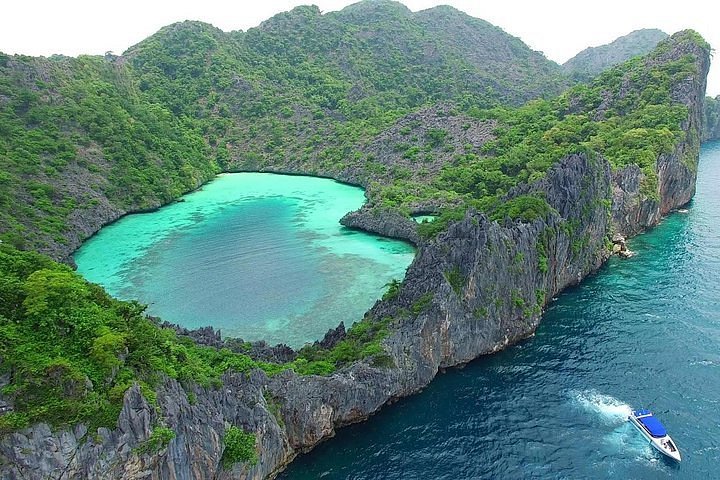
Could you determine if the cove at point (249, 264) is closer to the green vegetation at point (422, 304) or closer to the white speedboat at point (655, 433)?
the green vegetation at point (422, 304)

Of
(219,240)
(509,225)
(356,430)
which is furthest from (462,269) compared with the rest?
(219,240)

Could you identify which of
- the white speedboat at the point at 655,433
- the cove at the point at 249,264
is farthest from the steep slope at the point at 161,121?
the white speedboat at the point at 655,433

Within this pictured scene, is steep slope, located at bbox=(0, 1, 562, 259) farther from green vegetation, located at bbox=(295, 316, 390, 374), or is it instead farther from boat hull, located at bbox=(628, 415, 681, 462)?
boat hull, located at bbox=(628, 415, 681, 462)

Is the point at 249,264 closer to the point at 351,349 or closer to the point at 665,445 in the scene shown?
the point at 351,349

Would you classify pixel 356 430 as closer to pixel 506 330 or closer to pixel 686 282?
pixel 506 330

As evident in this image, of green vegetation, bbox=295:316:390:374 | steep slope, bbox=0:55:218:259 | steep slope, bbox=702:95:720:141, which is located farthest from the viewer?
steep slope, bbox=702:95:720:141

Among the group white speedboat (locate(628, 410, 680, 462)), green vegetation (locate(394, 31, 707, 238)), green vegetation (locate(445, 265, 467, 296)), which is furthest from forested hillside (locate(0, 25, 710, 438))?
white speedboat (locate(628, 410, 680, 462))

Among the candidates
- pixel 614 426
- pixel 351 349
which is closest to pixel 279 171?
pixel 351 349
